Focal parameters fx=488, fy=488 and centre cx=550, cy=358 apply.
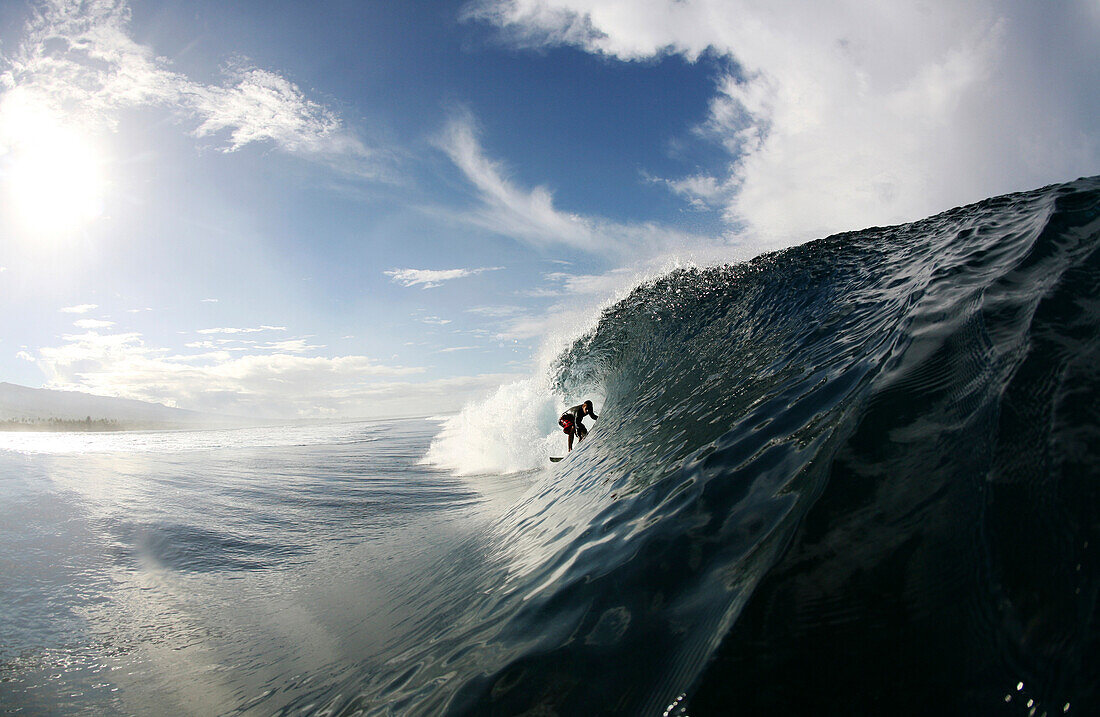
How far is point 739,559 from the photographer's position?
1.83 meters

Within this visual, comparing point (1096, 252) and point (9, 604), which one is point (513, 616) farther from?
point (1096, 252)

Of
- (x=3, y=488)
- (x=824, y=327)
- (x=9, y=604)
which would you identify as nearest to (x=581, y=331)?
(x=824, y=327)

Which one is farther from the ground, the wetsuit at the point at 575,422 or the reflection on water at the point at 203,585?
the wetsuit at the point at 575,422

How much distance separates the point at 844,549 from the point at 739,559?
414mm

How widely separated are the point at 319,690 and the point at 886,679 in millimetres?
2563

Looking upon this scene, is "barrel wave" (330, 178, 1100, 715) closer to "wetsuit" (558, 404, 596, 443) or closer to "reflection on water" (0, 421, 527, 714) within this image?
"reflection on water" (0, 421, 527, 714)

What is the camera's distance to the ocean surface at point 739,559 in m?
1.23

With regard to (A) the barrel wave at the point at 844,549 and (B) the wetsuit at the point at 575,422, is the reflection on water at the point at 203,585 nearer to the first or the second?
(A) the barrel wave at the point at 844,549

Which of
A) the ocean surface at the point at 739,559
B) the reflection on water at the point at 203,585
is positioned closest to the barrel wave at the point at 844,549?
the ocean surface at the point at 739,559

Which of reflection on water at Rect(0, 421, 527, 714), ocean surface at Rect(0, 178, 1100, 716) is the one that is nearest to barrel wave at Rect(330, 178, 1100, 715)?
ocean surface at Rect(0, 178, 1100, 716)

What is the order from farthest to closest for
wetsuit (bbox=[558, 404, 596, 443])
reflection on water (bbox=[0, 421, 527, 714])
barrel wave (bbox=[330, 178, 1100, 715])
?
wetsuit (bbox=[558, 404, 596, 443])
reflection on water (bbox=[0, 421, 527, 714])
barrel wave (bbox=[330, 178, 1100, 715])

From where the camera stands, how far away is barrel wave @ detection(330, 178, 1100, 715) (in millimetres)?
1171

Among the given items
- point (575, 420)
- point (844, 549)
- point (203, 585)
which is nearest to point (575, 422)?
point (575, 420)

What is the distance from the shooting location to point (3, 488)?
8531 mm
